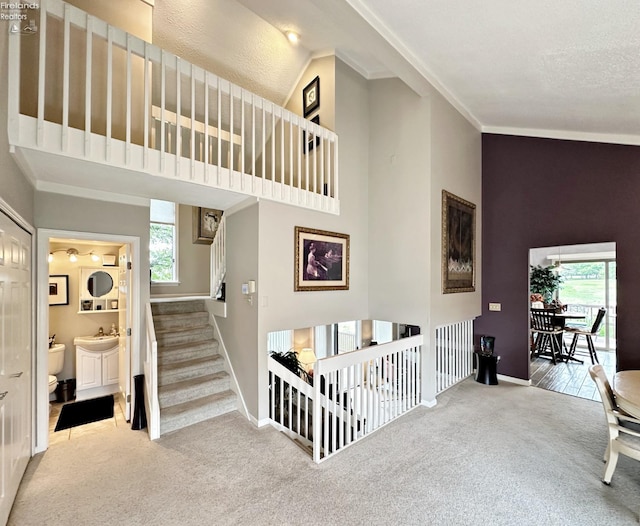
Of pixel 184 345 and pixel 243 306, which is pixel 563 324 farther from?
pixel 184 345

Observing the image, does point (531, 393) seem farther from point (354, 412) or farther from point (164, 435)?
point (164, 435)

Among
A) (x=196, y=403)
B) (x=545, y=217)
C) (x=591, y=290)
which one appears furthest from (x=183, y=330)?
(x=591, y=290)

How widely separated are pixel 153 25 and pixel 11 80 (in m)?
2.56

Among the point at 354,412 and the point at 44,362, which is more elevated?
the point at 44,362

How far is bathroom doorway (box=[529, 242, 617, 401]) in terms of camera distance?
197 inches

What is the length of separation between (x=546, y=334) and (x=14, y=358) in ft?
25.1

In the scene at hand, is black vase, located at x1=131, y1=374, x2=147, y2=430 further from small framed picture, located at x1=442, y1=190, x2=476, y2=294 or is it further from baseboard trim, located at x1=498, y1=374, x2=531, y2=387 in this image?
baseboard trim, located at x1=498, y1=374, x2=531, y2=387

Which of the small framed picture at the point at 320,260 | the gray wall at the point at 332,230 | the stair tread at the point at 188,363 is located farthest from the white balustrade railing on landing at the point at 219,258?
the small framed picture at the point at 320,260

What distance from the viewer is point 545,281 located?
21.3 ft

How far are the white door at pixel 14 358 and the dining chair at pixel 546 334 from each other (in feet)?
23.3

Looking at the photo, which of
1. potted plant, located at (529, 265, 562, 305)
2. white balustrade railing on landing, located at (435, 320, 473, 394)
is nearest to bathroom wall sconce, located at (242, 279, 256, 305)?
white balustrade railing on landing, located at (435, 320, 473, 394)

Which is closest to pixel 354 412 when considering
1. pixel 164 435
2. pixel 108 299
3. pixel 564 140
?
pixel 164 435

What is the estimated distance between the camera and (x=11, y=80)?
2.09 m

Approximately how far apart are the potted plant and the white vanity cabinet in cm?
811
